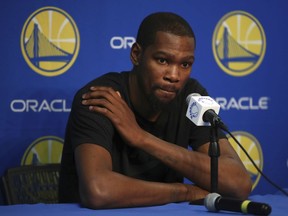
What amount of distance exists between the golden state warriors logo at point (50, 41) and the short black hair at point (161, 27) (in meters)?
0.58

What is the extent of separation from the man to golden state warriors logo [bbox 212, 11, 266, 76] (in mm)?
641

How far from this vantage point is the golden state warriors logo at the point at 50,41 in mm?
2918

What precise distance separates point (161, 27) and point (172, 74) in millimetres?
213

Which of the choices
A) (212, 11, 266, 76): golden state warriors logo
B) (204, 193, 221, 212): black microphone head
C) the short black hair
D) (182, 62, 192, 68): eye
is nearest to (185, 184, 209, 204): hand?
(204, 193, 221, 212): black microphone head

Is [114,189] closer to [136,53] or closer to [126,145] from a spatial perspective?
[126,145]

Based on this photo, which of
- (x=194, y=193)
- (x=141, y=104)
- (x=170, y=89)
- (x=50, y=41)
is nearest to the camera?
(x=194, y=193)

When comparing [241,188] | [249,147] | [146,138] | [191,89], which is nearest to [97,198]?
[146,138]

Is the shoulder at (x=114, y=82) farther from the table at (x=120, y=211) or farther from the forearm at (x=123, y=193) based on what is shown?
the table at (x=120, y=211)

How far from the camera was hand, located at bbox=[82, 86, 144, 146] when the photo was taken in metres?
2.23

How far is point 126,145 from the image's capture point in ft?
7.86

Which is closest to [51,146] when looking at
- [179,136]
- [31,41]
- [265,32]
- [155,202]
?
[31,41]

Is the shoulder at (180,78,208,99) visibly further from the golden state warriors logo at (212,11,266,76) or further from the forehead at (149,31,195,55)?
the golden state warriors logo at (212,11,266,76)

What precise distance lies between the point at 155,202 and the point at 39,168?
2.78 ft

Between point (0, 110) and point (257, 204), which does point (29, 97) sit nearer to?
point (0, 110)
